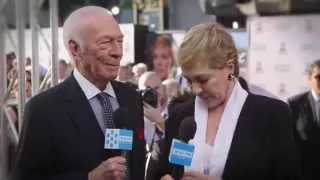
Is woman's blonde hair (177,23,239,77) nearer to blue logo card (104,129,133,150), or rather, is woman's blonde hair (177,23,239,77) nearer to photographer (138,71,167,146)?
blue logo card (104,129,133,150)

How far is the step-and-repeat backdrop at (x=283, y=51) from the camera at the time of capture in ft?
26.7

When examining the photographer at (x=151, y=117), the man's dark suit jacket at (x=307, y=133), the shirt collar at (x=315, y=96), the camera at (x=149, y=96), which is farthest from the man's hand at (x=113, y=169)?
the shirt collar at (x=315, y=96)

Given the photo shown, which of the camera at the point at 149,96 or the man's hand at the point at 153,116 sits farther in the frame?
the man's hand at the point at 153,116

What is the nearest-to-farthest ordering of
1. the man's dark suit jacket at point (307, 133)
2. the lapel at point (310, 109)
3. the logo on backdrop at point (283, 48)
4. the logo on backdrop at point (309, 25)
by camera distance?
the man's dark suit jacket at point (307, 133), the lapel at point (310, 109), the logo on backdrop at point (309, 25), the logo on backdrop at point (283, 48)

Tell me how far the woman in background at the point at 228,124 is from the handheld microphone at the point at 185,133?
59 millimetres

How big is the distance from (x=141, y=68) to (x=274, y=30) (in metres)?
1.72

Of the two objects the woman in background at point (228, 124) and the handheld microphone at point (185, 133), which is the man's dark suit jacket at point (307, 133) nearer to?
the woman in background at point (228, 124)

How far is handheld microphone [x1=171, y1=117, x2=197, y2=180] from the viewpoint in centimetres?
221

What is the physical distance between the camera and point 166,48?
5492 mm

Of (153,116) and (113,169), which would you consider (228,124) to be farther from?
(153,116)

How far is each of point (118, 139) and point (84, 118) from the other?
8.0 inches

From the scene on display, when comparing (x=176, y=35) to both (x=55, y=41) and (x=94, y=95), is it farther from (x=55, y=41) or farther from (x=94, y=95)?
(x=94, y=95)

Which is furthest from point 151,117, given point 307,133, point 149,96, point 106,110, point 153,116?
point 106,110

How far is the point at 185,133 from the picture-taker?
89.2 inches
